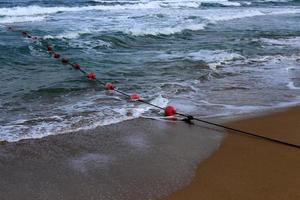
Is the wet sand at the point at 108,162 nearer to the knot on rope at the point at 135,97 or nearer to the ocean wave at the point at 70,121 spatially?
the ocean wave at the point at 70,121

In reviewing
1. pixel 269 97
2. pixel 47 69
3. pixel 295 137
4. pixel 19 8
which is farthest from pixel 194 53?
pixel 19 8

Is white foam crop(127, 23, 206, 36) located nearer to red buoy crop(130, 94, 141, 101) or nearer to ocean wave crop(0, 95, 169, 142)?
red buoy crop(130, 94, 141, 101)

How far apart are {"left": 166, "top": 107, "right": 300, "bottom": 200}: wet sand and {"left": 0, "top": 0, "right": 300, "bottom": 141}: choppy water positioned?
47.7 inches

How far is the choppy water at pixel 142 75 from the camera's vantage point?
688 cm

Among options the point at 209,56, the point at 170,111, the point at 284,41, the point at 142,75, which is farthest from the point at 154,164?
the point at 284,41

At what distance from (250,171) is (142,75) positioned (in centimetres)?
546

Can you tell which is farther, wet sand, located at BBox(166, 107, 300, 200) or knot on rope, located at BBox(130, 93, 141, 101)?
knot on rope, located at BBox(130, 93, 141, 101)

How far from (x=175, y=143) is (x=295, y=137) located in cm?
144

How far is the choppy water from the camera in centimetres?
688

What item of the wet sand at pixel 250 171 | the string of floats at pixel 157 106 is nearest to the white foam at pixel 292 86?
the wet sand at pixel 250 171

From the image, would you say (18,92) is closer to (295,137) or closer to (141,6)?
(295,137)

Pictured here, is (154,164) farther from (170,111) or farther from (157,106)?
(157,106)

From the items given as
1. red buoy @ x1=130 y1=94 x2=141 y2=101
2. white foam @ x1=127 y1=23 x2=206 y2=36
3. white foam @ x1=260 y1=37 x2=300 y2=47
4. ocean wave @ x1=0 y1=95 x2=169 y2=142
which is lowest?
ocean wave @ x1=0 y1=95 x2=169 y2=142

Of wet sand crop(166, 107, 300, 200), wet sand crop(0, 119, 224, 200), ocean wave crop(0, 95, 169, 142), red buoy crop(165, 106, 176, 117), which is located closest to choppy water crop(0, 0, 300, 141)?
ocean wave crop(0, 95, 169, 142)
